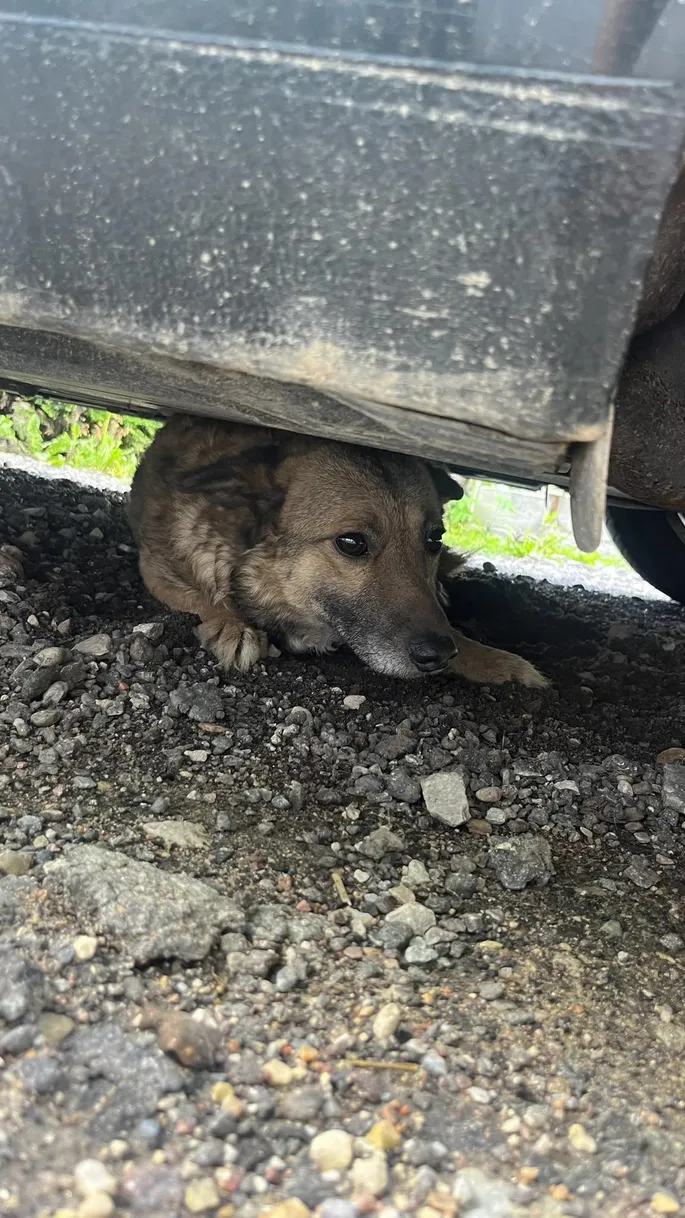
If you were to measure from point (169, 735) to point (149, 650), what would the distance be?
51cm

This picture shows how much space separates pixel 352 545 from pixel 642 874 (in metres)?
1.72

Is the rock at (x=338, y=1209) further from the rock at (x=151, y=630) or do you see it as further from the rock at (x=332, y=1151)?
the rock at (x=151, y=630)

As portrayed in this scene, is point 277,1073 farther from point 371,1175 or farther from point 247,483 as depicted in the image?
point 247,483

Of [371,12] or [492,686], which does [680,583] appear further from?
[371,12]

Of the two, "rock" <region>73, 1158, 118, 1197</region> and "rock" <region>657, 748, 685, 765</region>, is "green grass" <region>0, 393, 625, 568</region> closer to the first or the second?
"rock" <region>657, 748, 685, 765</region>

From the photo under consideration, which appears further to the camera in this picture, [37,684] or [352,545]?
[352,545]

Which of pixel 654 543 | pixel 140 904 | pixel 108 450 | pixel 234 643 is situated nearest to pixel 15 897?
pixel 140 904

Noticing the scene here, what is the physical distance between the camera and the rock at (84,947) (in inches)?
54.7

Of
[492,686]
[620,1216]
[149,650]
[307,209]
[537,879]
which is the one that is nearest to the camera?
[620,1216]

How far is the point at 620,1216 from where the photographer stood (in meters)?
1.08

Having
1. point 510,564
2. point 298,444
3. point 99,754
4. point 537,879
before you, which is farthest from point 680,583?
point 99,754

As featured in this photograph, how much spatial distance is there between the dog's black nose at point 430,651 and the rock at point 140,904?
1.43 metres

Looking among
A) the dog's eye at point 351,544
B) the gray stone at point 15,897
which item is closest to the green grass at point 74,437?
the dog's eye at point 351,544

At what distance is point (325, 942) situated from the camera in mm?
1590
